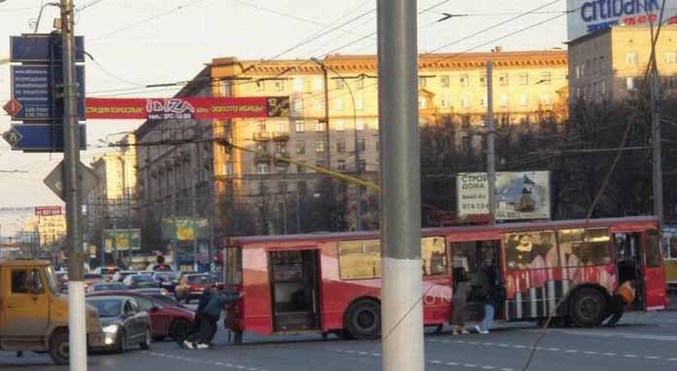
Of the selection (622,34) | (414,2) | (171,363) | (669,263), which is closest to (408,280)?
(414,2)

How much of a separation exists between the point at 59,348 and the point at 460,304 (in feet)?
31.6

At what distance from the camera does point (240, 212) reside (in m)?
88.1

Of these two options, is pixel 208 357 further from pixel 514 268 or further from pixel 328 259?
pixel 514 268

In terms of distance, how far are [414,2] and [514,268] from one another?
86.6 feet

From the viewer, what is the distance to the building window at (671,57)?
99500mm

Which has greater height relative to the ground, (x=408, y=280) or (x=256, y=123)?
(x=256, y=123)

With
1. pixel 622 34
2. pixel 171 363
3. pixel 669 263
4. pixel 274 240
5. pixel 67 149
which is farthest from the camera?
pixel 622 34

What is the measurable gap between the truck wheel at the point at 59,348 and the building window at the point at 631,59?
77.7 m

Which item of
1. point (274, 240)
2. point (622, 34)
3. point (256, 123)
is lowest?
point (274, 240)

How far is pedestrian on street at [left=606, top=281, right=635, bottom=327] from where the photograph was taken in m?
30.7

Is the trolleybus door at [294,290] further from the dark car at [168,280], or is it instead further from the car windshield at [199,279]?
the dark car at [168,280]

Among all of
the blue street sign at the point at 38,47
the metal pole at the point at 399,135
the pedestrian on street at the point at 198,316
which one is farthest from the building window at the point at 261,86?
the metal pole at the point at 399,135

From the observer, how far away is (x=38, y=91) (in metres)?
16.1

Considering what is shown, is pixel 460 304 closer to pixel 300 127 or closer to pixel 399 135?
pixel 399 135
